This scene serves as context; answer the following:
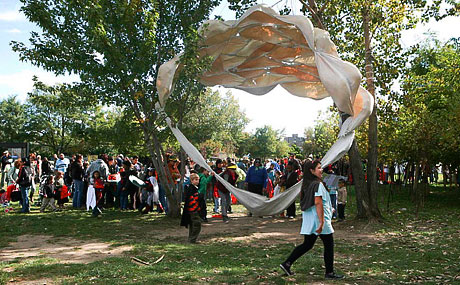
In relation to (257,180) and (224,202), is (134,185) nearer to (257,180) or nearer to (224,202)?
(224,202)

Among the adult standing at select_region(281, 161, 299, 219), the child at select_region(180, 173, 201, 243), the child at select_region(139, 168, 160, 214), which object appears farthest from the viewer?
the child at select_region(139, 168, 160, 214)

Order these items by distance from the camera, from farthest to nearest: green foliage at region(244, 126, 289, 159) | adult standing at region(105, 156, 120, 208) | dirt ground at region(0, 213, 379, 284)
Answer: green foliage at region(244, 126, 289, 159) < adult standing at region(105, 156, 120, 208) < dirt ground at region(0, 213, 379, 284)

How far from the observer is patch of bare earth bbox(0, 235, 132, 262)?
707 cm

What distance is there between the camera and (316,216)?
562 cm

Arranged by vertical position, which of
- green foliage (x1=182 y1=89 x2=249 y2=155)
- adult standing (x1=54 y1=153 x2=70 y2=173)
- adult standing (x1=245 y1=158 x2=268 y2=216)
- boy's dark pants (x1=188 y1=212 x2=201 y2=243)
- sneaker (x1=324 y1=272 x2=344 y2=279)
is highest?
green foliage (x1=182 y1=89 x2=249 y2=155)

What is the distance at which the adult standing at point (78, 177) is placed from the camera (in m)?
14.0

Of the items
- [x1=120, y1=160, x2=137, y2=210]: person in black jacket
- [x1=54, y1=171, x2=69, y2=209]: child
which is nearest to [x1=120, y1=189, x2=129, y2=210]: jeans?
[x1=120, y1=160, x2=137, y2=210]: person in black jacket

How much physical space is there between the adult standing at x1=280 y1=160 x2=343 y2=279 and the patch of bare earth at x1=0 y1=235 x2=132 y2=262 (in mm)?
3531

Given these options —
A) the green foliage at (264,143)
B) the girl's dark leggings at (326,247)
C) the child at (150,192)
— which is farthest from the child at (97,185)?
the green foliage at (264,143)

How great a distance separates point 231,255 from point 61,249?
133 inches

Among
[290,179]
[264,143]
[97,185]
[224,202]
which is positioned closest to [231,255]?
[224,202]

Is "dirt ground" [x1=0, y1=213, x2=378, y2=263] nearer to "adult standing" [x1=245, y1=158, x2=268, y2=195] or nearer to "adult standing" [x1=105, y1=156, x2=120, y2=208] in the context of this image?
"adult standing" [x1=245, y1=158, x2=268, y2=195]

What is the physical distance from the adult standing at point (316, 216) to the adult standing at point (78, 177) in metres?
10.3

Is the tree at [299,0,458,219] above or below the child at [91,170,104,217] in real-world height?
above
